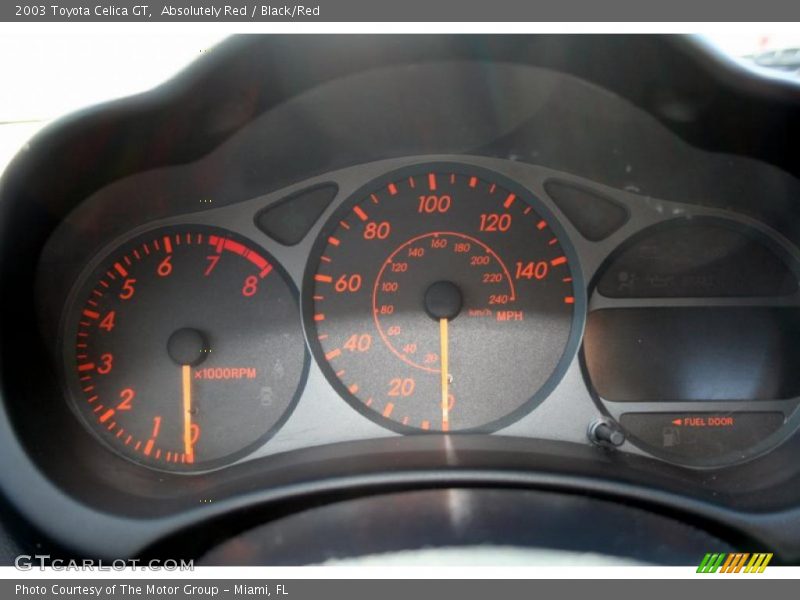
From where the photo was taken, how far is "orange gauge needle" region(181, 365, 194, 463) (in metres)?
2.72

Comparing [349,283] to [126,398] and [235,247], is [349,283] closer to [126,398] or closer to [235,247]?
[235,247]

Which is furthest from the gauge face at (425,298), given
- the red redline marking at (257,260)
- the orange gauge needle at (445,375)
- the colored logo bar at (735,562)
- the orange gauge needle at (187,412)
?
the colored logo bar at (735,562)

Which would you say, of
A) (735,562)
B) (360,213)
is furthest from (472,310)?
(735,562)

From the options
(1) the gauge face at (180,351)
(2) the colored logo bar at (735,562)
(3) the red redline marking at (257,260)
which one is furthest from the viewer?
(3) the red redline marking at (257,260)

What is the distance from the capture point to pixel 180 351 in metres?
2.67

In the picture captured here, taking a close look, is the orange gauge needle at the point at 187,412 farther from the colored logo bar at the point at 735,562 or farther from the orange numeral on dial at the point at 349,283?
the colored logo bar at the point at 735,562

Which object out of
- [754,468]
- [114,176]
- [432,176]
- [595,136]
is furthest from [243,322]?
[754,468]

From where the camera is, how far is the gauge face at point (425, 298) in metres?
2.83

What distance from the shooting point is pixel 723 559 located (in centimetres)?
217

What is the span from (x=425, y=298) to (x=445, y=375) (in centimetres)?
29

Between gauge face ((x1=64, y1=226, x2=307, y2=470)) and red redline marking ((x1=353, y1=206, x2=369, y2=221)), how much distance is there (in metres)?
0.40

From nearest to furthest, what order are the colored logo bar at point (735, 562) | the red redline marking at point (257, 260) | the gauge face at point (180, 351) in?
1. the colored logo bar at point (735, 562)
2. the gauge face at point (180, 351)
3. the red redline marking at point (257, 260)

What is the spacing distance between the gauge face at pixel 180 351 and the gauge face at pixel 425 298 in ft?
0.72

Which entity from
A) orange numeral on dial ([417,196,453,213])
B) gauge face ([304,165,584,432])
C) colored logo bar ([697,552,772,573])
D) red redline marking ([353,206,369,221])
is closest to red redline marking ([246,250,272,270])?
gauge face ([304,165,584,432])
